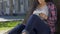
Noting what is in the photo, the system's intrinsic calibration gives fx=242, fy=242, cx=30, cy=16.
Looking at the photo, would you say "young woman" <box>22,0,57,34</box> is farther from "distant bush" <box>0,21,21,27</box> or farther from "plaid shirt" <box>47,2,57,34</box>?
"distant bush" <box>0,21,21,27</box>

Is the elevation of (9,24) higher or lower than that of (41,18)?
lower

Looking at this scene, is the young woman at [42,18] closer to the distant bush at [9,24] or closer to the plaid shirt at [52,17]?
the plaid shirt at [52,17]

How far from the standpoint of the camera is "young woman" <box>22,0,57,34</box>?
2.40 meters

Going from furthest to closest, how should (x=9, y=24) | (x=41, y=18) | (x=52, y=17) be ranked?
(x=9, y=24), (x=52, y=17), (x=41, y=18)

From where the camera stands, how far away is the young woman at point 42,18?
240cm

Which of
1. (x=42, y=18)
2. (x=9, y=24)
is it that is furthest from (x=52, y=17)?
(x=9, y=24)

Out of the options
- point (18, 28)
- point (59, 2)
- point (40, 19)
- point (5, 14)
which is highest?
point (59, 2)

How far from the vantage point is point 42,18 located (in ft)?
8.05

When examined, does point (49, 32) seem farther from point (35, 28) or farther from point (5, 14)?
point (5, 14)

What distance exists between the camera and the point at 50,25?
101 inches

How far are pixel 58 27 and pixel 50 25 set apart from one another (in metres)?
0.09

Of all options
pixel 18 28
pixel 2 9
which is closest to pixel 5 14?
pixel 2 9

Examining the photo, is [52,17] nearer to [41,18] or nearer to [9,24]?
[41,18]

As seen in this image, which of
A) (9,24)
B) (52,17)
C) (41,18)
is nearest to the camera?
(41,18)
